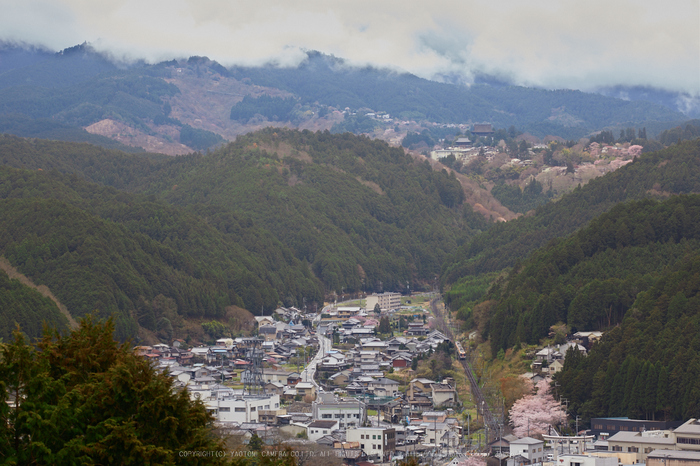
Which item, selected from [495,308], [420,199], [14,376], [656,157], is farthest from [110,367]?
[420,199]

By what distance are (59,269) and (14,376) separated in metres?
73.1

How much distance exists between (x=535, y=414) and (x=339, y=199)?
342 ft

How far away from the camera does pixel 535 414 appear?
175 feet

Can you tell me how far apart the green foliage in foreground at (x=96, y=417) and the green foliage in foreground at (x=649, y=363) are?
114 ft

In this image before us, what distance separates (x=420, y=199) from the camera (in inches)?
6575

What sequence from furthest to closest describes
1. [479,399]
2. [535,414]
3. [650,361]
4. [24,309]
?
[24,309]
[479,399]
[650,361]
[535,414]

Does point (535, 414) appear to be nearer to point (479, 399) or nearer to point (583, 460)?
point (479, 399)

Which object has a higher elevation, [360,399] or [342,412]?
[360,399]

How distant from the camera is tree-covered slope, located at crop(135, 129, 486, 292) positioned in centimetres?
13638

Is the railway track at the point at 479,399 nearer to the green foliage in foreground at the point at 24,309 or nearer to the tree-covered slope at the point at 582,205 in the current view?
the tree-covered slope at the point at 582,205

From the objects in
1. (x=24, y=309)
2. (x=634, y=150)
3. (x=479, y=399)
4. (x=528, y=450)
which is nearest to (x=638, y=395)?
(x=528, y=450)

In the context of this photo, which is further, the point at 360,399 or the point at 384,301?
the point at 384,301

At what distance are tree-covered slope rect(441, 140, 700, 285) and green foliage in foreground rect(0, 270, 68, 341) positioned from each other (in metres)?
51.1

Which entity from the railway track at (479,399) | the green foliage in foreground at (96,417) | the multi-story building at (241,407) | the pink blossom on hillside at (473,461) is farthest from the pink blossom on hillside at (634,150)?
the green foliage in foreground at (96,417)
